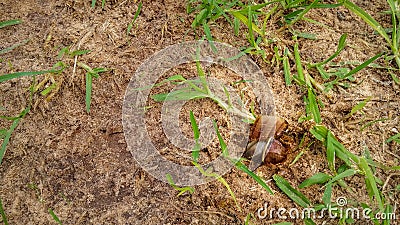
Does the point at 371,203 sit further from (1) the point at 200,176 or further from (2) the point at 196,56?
(2) the point at 196,56

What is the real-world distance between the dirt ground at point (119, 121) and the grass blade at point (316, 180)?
27 mm

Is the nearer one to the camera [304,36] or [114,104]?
[114,104]

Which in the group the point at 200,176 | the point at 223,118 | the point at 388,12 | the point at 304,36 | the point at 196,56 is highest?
the point at 388,12

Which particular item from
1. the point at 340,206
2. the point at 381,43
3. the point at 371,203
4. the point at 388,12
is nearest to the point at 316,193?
the point at 340,206

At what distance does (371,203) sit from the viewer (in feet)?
5.11

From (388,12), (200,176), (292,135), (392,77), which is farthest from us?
(388,12)

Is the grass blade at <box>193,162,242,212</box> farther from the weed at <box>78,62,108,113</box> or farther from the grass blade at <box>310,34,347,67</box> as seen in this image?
the grass blade at <box>310,34,347,67</box>

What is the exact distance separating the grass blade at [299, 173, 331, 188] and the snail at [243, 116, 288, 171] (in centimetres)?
11

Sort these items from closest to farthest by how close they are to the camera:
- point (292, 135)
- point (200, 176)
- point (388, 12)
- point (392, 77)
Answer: point (200, 176) < point (292, 135) < point (392, 77) < point (388, 12)

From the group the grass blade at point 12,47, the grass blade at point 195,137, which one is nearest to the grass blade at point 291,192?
the grass blade at point 195,137

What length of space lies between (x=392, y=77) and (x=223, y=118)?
2.41 feet

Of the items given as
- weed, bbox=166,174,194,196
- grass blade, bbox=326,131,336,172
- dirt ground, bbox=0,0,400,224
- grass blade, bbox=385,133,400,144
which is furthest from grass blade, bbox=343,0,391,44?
weed, bbox=166,174,194,196

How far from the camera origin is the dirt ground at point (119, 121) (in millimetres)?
1504

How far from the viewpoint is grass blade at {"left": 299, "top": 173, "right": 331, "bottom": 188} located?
1.55 m
